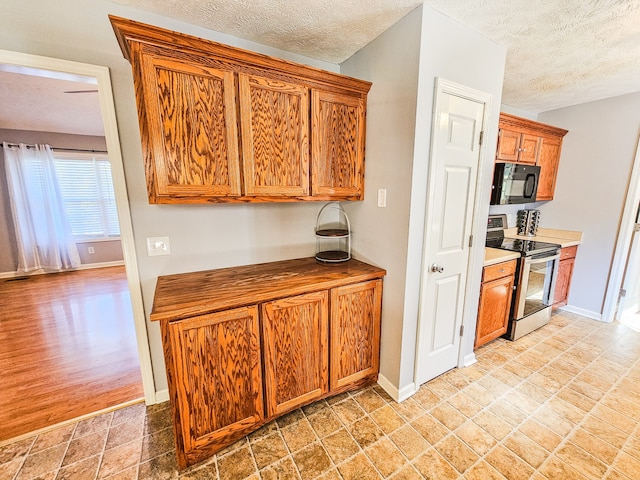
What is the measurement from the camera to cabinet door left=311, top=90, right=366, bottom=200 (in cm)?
175

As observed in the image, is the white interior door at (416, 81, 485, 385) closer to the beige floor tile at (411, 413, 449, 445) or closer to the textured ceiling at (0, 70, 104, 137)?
the beige floor tile at (411, 413, 449, 445)

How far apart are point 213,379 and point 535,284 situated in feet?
10.1

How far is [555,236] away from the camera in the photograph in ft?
11.0

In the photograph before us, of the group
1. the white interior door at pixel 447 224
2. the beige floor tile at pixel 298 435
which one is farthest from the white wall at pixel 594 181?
the beige floor tile at pixel 298 435

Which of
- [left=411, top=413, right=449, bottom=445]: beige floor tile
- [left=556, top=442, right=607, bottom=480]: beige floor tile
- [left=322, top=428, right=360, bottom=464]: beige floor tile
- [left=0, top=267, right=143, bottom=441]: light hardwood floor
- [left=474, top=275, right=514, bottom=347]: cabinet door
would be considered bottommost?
[left=0, top=267, right=143, bottom=441]: light hardwood floor

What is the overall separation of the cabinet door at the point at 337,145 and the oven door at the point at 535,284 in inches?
74.1

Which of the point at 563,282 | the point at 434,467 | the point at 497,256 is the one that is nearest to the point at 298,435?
the point at 434,467

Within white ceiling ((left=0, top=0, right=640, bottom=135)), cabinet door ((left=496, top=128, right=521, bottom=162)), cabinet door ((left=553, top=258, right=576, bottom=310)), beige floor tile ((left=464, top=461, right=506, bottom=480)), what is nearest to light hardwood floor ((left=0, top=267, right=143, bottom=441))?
beige floor tile ((left=464, top=461, right=506, bottom=480))

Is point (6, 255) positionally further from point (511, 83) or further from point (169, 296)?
point (511, 83)

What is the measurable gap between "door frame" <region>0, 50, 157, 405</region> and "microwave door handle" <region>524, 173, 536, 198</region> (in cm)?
373

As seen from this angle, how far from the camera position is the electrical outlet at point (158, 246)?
1.71 meters

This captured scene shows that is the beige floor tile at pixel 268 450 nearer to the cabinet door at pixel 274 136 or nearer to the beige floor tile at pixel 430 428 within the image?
the beige floor tile at pixel 430 428

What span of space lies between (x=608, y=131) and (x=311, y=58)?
10.9ft

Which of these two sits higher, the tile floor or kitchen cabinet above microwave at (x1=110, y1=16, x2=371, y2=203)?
kitchen cabinet above microwave at (x1=110, y1=16, x2=371, y2=203)
